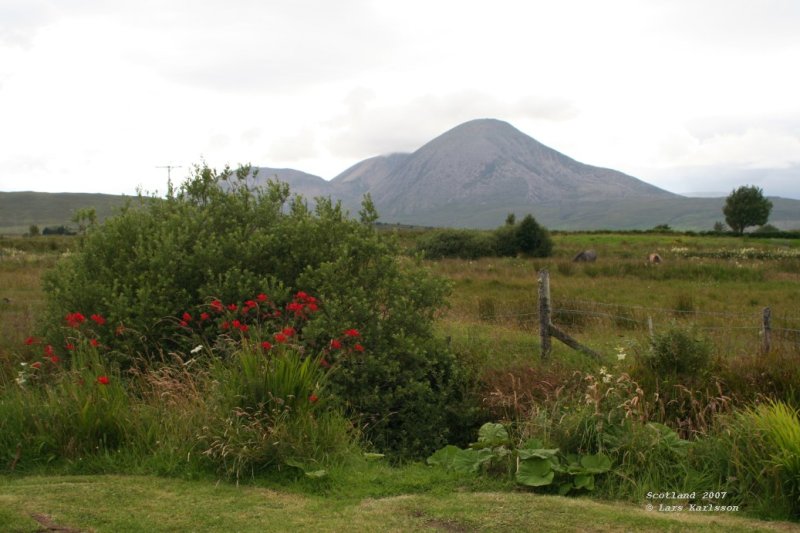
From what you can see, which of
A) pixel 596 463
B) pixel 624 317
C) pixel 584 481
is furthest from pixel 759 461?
pixel 624 317

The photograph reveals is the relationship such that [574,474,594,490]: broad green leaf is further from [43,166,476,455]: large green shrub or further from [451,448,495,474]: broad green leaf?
[43,166,476,455]: large green shrub

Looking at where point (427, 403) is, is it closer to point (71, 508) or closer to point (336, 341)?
point (336, 341)

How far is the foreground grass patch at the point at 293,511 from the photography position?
16.2ft

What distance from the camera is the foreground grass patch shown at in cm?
495

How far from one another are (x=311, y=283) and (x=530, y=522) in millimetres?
5053

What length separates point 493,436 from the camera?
698cm

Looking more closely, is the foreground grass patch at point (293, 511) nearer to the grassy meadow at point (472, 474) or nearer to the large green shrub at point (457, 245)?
the grassy meadow at point (472, 474)

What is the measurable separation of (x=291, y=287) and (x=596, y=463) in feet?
15.9

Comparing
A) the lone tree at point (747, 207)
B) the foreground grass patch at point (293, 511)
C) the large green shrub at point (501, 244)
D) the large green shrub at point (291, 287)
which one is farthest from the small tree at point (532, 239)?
the lone tree at point (747, 207)

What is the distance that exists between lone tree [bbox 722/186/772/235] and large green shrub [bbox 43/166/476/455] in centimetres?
10176

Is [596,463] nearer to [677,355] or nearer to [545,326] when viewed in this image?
[677,355]

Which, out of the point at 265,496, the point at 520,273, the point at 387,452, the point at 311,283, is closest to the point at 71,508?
the point at 265,496

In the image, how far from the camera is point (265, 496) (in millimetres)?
5637

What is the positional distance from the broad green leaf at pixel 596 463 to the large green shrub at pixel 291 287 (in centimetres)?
271
